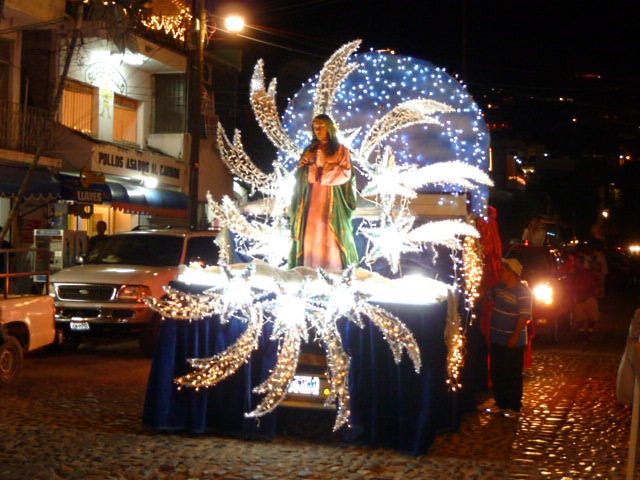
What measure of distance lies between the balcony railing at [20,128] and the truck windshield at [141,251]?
5.55m

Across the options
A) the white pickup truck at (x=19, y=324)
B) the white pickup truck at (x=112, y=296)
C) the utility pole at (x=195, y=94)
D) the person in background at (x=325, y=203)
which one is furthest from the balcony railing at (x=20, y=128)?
the person in background at (x=325, y=203)

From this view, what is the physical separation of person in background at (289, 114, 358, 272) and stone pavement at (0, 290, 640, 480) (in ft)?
5.25

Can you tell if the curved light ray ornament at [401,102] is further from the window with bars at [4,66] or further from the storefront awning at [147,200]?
the storefront awning at [147,200]

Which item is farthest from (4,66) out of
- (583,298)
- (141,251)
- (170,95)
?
(583,298)

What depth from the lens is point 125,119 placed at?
90.6ft

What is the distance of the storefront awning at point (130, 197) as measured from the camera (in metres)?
21.6

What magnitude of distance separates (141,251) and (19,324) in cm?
433

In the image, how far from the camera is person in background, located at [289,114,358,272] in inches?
346

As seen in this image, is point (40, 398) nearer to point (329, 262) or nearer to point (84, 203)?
point (329, 262)

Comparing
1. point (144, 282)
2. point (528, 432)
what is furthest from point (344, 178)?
point (144, 282)

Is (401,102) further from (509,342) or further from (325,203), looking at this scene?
(509,342)

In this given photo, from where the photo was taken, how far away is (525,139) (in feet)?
201

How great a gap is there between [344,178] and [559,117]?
3988cm

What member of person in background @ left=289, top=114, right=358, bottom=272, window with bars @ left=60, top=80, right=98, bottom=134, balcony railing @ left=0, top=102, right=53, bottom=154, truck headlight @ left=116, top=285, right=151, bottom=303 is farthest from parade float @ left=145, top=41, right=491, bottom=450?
window with bars @ left=60, top=80, right=98, bottom=134
